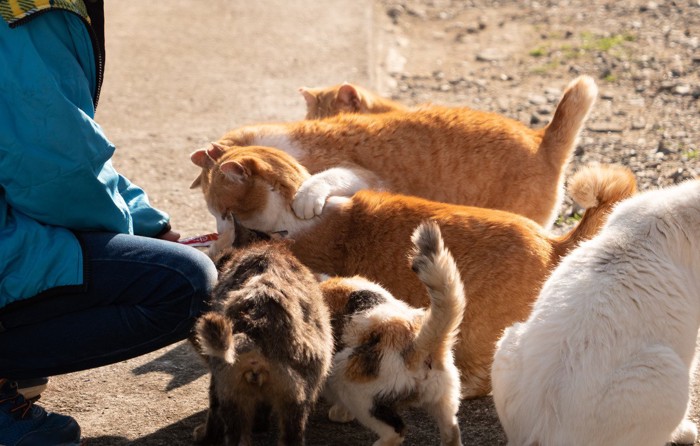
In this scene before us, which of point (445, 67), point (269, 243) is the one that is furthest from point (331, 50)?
point (269, 243)

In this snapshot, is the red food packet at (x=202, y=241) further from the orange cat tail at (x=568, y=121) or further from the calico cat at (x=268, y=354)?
the orange cat tail at (x=568, y=121)

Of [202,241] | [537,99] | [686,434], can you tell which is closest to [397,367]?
[686,434]

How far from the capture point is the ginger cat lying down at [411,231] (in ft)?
14.1

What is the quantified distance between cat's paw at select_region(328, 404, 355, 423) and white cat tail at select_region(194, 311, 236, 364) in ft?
3.37

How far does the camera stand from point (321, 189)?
500 centimetres

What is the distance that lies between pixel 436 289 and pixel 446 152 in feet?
7.56

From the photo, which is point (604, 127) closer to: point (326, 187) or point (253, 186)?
point (326, 187)

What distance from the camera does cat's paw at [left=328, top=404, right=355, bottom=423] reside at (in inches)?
163

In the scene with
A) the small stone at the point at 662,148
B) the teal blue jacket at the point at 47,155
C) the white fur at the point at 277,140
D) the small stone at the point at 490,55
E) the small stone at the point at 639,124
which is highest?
the teal blue jacket at the point at 47,155

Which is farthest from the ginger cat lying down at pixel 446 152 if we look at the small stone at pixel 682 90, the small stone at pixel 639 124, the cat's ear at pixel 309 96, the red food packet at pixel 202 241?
the small stone at pixel 682 90

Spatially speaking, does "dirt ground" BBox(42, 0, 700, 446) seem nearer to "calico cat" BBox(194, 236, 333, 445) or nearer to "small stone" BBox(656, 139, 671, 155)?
"small stone" BBox(656, 139, 671, 155)

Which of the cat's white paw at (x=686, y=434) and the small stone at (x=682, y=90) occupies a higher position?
the cat's white paw at (x=686, y=434)

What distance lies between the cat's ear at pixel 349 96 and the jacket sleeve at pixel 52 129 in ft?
9.87

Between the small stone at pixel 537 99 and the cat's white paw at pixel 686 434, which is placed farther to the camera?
the small stone at pixel 537 99
